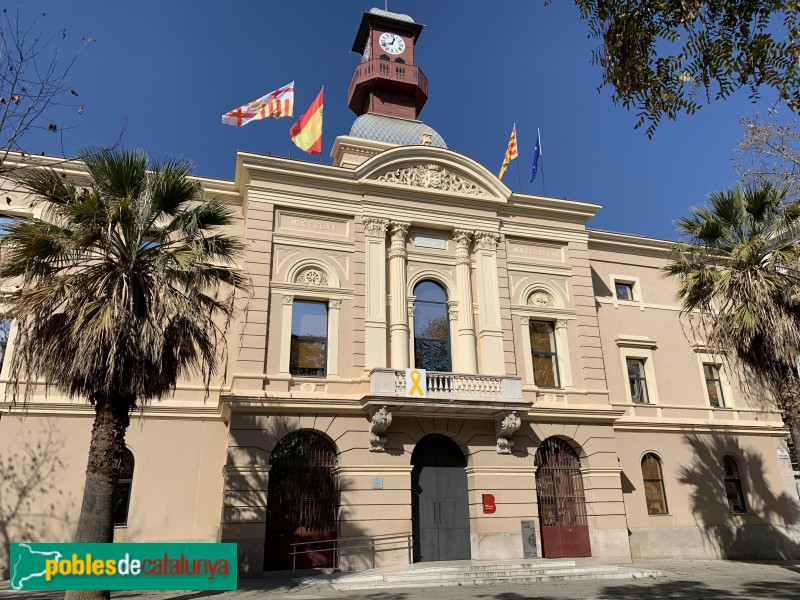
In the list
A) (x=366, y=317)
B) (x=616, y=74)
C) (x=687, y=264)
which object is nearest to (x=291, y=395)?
(x=366, y=317)

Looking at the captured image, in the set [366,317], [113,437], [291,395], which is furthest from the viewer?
[366,317]

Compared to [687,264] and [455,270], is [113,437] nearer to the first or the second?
[455,270]

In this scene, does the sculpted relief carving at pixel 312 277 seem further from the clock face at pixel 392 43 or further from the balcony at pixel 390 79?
the clock face at pixel 392 43

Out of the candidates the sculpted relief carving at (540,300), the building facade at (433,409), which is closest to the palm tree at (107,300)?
the building facade at (433,409)

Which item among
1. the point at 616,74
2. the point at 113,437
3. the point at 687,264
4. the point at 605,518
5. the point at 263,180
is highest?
the point at 263,180

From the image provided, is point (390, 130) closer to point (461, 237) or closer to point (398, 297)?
point (461, 237)

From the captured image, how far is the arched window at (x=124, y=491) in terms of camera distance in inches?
A: 710

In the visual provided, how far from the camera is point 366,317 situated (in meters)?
20.3

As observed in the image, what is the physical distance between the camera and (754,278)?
16.8 metres

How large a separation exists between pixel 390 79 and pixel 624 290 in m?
15.5

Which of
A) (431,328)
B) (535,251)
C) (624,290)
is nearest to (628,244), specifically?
(624,290)

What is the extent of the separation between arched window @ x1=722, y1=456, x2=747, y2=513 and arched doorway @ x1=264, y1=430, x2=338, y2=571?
1628 centimetres

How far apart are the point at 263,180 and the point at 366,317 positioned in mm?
5760

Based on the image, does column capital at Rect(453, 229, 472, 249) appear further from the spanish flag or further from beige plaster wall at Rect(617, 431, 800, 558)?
beige plaster wall at Rect(617, 431, 800, 558)
